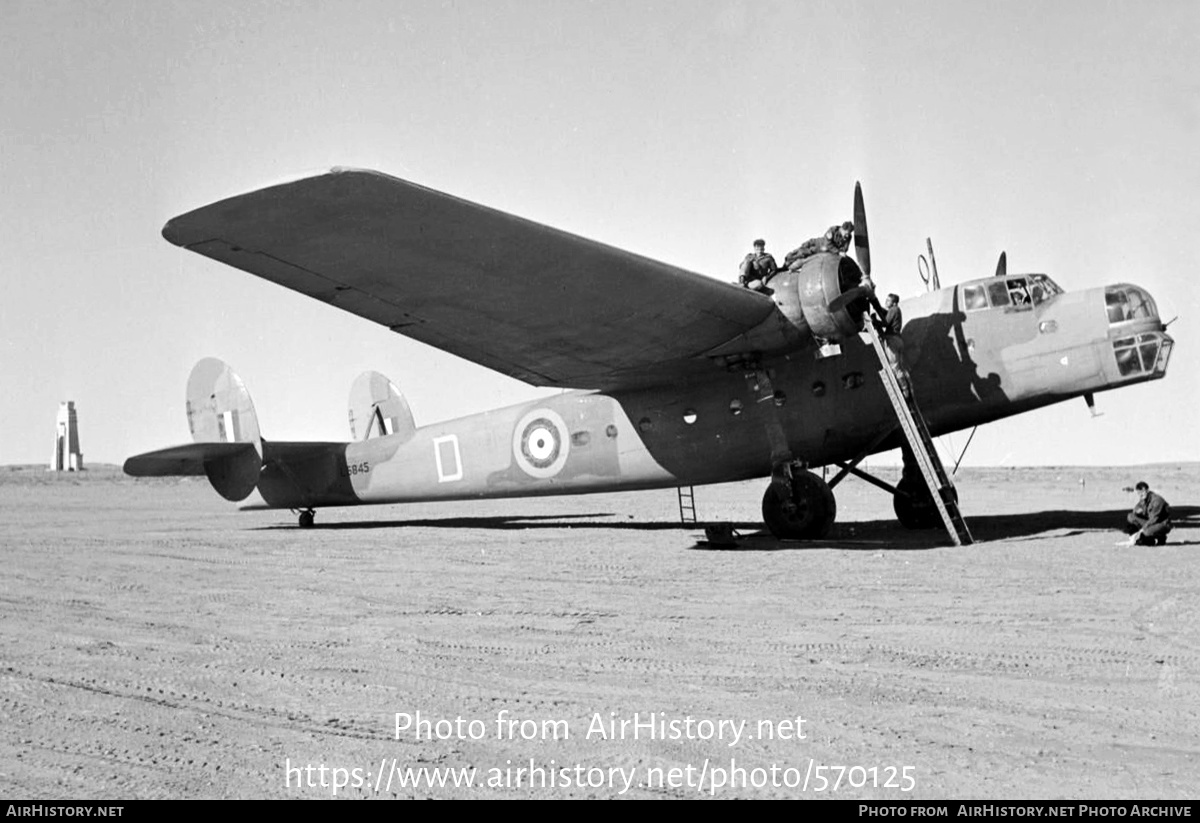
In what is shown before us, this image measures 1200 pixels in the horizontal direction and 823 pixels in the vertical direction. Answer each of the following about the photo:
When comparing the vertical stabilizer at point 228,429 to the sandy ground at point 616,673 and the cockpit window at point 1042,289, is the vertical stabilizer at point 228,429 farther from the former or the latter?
the cockpit window at point 1042,289

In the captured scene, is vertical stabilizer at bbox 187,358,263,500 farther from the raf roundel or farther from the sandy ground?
the sandy ground

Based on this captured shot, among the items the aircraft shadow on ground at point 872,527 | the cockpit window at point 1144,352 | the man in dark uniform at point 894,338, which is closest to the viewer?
the cockpit window at point 1144,352

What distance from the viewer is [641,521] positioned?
17.4 m

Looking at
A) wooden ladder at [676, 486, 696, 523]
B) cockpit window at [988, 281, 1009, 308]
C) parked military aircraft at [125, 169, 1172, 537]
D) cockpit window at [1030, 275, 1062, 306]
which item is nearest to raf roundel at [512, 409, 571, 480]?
parked military aircraft at [125, 169, 1172, 537]

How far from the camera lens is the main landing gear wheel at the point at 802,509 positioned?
472 inches

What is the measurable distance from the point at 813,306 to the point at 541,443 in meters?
4.65

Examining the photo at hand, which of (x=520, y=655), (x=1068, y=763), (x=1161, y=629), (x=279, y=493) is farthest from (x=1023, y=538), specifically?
(x=279, y=493)

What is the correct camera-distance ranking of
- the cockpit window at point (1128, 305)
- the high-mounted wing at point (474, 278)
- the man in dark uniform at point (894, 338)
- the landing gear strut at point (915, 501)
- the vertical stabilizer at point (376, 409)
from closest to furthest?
the high-mounted wing at point (474, 278) < the cockpit window at point (1128, 305) < the man in dark uniform at point (894, 338) < the landing gear strut at point (915, 501) < the vertical stabilizer at point (376, 409)

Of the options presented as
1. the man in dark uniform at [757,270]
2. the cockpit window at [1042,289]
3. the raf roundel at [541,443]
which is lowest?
the raf roundel at [541,443]

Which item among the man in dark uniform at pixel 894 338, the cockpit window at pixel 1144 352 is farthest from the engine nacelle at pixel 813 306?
the cockpit window at pixel 1144 352

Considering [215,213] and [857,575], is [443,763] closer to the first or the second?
[215,213]

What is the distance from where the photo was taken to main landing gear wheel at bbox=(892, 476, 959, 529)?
1359 centimetres

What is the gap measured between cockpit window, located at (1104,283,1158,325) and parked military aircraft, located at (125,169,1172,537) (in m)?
0.02

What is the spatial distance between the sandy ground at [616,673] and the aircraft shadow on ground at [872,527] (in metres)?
0.38
